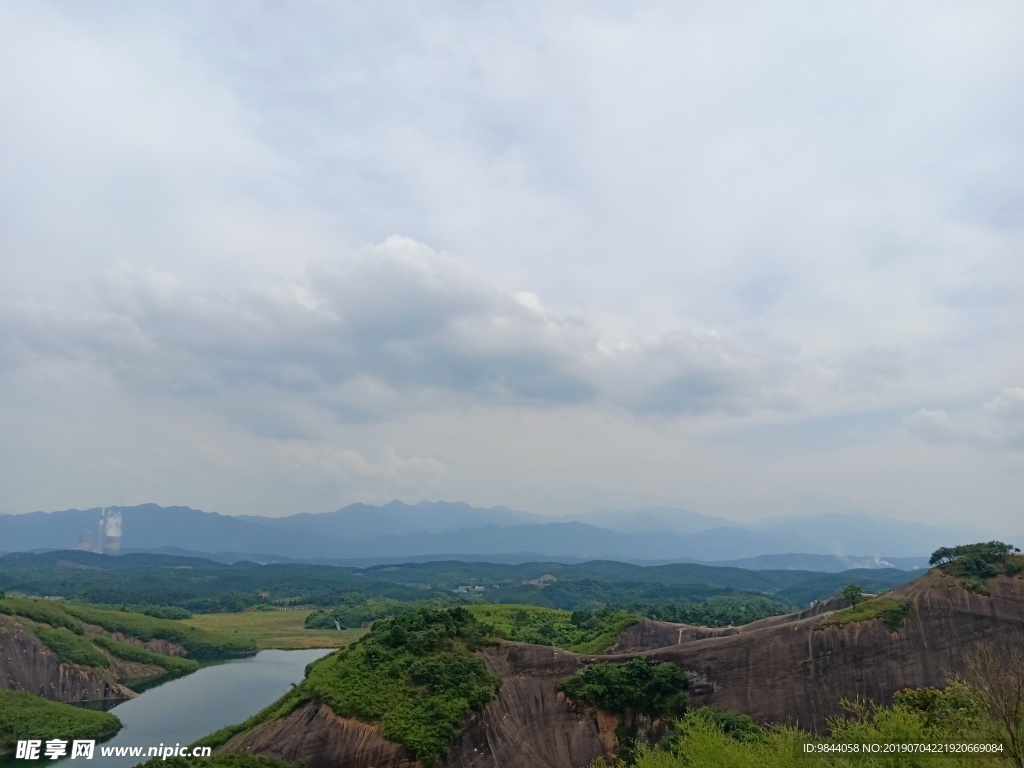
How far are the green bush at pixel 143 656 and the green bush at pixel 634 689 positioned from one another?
2569 inches

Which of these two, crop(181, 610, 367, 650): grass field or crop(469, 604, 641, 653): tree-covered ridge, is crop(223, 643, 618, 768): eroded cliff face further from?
crop(181, 610, 367, 650): grass field

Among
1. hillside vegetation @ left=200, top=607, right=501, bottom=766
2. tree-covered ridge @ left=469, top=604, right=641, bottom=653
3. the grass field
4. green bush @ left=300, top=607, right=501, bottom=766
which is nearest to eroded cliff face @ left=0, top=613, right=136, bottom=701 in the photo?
the grass field

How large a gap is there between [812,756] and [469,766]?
19.5 meters

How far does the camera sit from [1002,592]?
40.1 m

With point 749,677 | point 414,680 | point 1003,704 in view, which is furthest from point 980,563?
point 414,680

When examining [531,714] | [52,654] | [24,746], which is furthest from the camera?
[52,654]

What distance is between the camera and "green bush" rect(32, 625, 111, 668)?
66.9m

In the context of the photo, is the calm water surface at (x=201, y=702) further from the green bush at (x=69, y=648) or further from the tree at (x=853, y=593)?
the tree at (x=853, y=593)

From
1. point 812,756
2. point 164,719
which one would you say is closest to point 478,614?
point 164,719

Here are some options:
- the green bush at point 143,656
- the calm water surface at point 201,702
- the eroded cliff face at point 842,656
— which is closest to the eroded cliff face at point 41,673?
A: the calm water surface at point 201,702

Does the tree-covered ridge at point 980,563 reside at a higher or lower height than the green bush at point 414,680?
higher

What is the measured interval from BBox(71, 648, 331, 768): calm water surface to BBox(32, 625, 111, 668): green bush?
20.6ft

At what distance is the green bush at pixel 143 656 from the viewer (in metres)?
77.2

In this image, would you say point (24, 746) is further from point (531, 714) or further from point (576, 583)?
point (576, 583)
